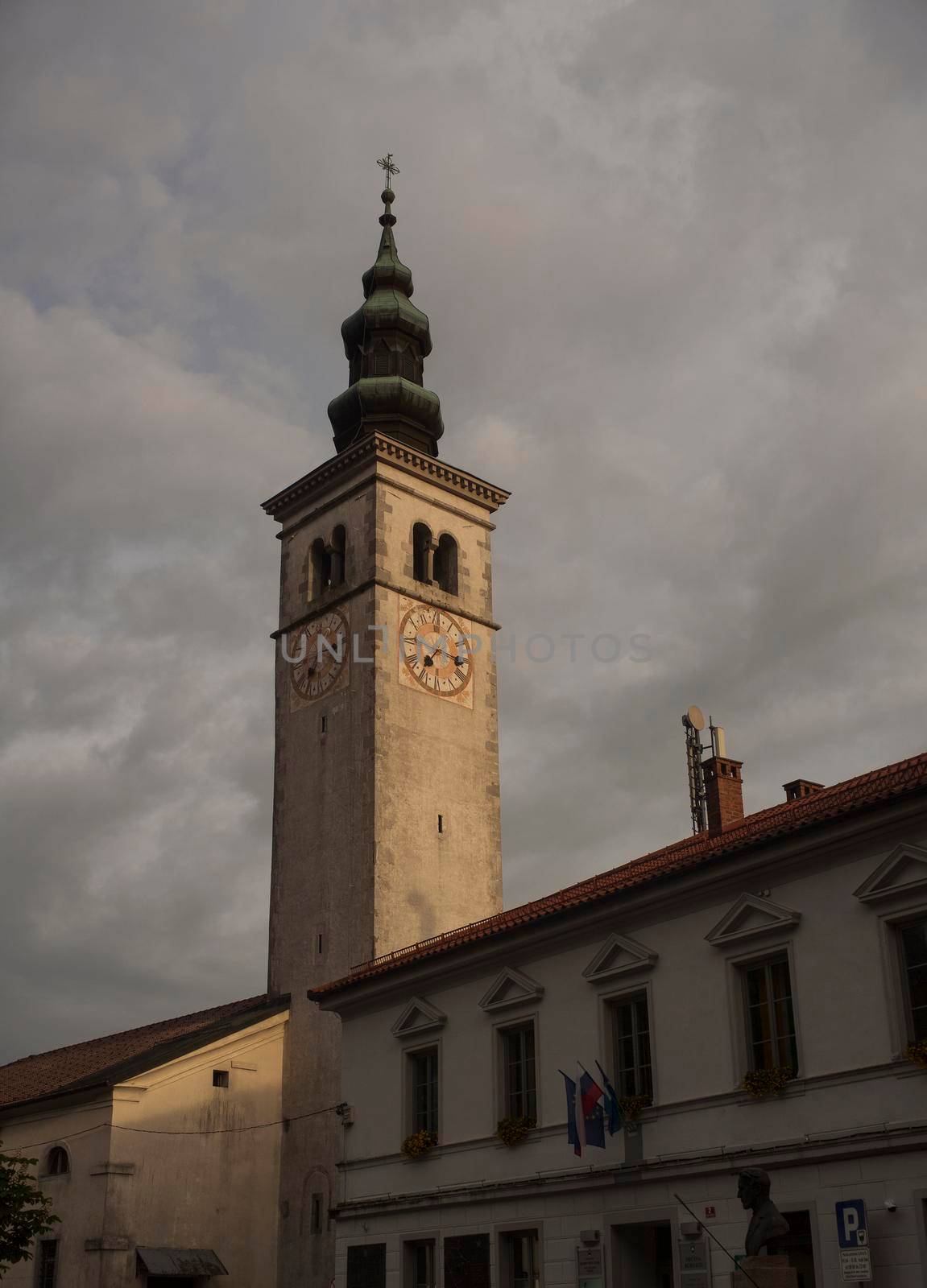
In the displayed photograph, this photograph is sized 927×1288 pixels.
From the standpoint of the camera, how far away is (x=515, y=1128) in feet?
75.2

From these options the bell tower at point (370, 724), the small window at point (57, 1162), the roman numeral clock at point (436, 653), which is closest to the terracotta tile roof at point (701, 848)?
the bell tower at point (370, 724)

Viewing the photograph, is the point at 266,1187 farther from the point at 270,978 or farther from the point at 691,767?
the point at 691,767

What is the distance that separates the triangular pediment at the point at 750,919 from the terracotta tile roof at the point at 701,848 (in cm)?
76

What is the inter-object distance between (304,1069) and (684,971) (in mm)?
15797

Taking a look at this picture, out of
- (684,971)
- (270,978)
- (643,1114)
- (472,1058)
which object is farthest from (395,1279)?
(270,978)

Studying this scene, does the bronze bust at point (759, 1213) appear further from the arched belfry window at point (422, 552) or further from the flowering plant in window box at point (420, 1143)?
the arched belfry window at point (422, 552)

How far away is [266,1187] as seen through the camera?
33.8 meters

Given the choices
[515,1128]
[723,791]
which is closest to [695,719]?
[723,791]

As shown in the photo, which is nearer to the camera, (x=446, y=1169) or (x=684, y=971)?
(x=684, y=971)

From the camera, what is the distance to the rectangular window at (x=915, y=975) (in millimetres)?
17734

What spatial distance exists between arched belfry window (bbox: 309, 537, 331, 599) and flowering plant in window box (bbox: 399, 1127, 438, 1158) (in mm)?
19112

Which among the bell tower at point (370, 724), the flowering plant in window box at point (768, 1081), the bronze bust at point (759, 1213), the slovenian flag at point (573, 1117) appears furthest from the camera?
the bell tower at point (370, 724)

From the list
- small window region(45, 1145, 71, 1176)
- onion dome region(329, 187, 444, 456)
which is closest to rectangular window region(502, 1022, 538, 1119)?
small window region(45, 1145, 71, 1176)

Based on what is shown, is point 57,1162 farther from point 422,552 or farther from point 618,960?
point 422,552
